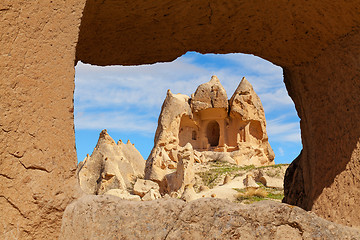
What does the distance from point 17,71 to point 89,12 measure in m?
1.31

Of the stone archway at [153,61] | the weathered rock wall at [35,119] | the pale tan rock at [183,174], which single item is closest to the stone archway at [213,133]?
the pale tan rock at [183,174]

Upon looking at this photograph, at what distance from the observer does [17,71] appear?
226 centimetres

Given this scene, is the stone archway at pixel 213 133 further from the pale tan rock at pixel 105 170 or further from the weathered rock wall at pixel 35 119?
the weathered rock wall at pixel 35 119

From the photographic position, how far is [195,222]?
2182 mm

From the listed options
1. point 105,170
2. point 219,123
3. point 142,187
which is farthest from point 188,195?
point 219,123

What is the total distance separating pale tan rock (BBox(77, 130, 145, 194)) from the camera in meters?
18.0

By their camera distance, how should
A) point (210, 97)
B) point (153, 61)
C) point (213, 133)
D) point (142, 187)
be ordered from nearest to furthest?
point (153, 61) → point (142, 187) → point (210, 97) → point (213, 133)

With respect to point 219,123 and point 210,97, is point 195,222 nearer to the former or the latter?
point 210,97

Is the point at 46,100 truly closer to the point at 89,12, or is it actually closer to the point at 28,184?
the point at 28,184

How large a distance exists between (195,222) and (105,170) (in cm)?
1662

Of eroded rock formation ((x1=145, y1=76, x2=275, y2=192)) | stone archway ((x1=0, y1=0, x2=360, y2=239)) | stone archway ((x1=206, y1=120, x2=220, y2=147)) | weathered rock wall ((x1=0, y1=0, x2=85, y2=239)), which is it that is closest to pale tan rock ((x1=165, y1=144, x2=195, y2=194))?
eroded rock formation ((x1=145, y1=76, x2=275, y2=192))

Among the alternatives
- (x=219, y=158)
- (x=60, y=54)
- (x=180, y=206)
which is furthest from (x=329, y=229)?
(x=219, y=158)

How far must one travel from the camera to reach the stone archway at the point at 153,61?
223 centimetres

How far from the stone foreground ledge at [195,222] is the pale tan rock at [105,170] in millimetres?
15368
